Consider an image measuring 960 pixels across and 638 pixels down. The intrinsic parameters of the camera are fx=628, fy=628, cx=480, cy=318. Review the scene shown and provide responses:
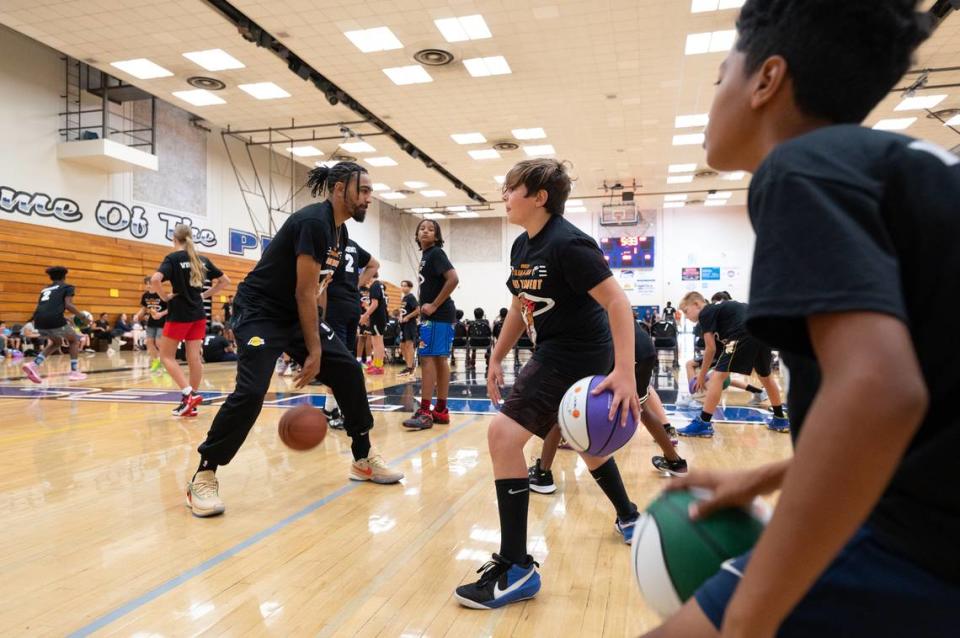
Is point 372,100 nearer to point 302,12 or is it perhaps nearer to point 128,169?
point 302,12

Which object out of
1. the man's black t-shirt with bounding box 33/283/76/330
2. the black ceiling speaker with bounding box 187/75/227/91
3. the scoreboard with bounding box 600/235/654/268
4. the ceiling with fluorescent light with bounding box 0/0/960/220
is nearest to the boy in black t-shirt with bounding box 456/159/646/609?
the ceiling with fluorescent light with bounding box 0/0/960/220

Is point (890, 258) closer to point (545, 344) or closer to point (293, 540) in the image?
point (545, 344)

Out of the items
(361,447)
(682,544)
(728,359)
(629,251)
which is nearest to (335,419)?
(361,447)

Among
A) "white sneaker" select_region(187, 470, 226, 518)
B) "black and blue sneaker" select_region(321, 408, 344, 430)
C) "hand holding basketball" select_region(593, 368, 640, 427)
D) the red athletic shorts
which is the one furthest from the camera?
the red athletic shorts

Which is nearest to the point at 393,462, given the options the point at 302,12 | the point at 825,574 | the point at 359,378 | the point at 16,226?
the point at 359,378

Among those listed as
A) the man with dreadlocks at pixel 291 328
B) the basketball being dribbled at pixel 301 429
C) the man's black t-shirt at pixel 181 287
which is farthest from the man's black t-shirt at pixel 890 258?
the man's black t-shirt at pixel 181 287

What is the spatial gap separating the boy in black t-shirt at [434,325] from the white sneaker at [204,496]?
8.27 ft

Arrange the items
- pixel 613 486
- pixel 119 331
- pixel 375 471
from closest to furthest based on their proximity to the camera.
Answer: pixel 613 486
pixel 375 471
pixel 119 331

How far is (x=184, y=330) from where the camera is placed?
639cm

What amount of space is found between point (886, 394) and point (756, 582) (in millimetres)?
220

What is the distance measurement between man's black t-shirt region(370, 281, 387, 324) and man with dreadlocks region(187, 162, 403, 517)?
6546mm

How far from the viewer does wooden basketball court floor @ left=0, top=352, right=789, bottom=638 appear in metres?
2.15

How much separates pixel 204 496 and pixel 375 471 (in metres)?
0.99

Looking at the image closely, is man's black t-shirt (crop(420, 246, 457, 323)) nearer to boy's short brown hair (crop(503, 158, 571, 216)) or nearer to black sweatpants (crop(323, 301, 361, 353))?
black sweatpants (crop(323, 301, 361, 353))
